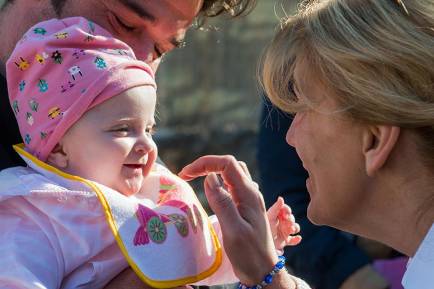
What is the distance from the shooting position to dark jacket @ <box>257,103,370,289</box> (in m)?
4.50

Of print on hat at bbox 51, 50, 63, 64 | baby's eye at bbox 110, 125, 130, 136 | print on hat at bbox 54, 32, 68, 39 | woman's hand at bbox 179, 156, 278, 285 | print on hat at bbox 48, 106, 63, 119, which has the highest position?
print on hat at bbox 54, 32, 68, 39

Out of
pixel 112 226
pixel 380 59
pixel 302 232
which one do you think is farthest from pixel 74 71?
pixel 302 232

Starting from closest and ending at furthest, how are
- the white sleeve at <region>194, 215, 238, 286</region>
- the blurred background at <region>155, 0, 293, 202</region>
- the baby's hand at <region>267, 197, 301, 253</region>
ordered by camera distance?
the white sleeve at <region>194, 215, 238, 286</region> → the baby's hand at <region>267, 197, 301, 253</region> → the blurred background at <region>155, 0, 293, 202</region>

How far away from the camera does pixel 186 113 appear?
993 cm

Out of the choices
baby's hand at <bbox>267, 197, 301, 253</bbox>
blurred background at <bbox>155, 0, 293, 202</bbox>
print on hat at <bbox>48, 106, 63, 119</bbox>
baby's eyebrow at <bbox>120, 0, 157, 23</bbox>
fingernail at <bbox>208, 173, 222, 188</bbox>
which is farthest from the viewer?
blurred background at <bbox>155, 0, 293, 202</bbox>

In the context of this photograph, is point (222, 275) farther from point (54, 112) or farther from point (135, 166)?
point (54, 112)

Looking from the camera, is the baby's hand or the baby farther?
the baby's hand

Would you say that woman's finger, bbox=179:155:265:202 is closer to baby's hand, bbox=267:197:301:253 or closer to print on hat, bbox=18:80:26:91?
baby's hand, bbox=267:197:301:253

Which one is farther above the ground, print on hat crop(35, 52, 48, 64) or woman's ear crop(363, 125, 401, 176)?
print on hat crop(35, 52, 48, 64)

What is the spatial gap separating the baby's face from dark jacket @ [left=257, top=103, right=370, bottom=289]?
1807 millimetres

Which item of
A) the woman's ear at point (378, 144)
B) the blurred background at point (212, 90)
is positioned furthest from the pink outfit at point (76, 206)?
the blurred background at point (212, 90)

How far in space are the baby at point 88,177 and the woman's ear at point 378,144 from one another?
1.81ft

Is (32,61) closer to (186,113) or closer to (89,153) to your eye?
(89,153)

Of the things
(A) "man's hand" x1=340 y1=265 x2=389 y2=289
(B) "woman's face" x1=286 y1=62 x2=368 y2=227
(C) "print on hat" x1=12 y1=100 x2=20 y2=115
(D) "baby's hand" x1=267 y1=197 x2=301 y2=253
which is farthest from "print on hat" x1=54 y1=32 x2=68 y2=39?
(A) "man's hand" x1=340 y1=265 x2=389 y2=289
